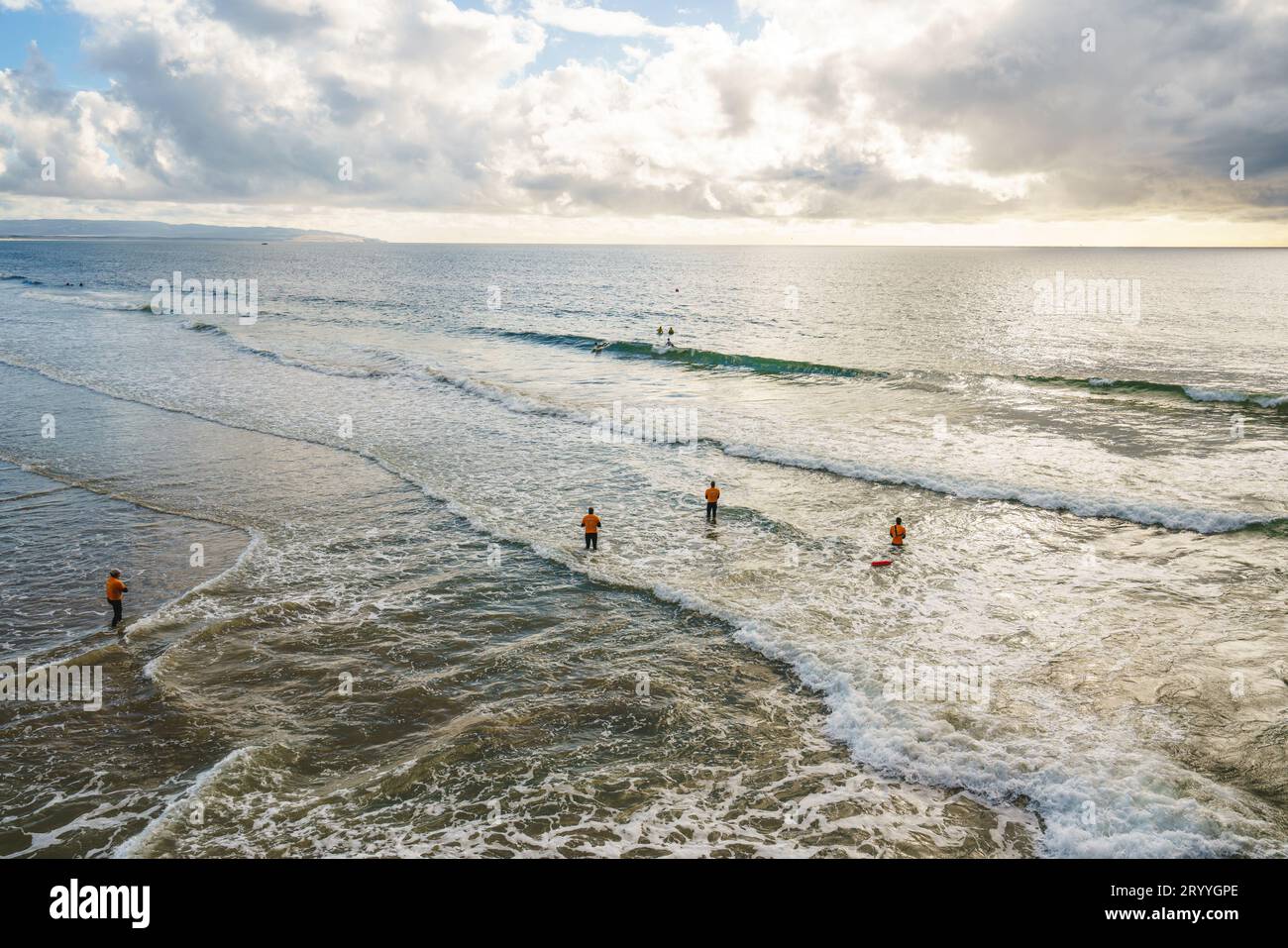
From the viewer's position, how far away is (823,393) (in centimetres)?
4231

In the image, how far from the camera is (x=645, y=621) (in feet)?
54.9

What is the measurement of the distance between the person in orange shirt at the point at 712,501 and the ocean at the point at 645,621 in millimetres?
551

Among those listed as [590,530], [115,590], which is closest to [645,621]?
[590,530]

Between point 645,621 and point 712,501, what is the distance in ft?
21.0

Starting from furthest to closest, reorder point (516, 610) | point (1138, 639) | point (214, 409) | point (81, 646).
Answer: point (214, 409) → point (516, 610) → point (1138, 639) → point (81, 646)

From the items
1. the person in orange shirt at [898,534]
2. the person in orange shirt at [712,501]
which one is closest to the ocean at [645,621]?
the person in orange shirt at [898,534]

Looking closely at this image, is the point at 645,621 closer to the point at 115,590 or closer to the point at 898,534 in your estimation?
the point at 898,534

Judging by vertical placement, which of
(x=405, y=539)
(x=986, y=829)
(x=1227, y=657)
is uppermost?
(x=405, y=539)

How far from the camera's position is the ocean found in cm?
1084

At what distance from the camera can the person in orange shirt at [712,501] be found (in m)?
22.1
